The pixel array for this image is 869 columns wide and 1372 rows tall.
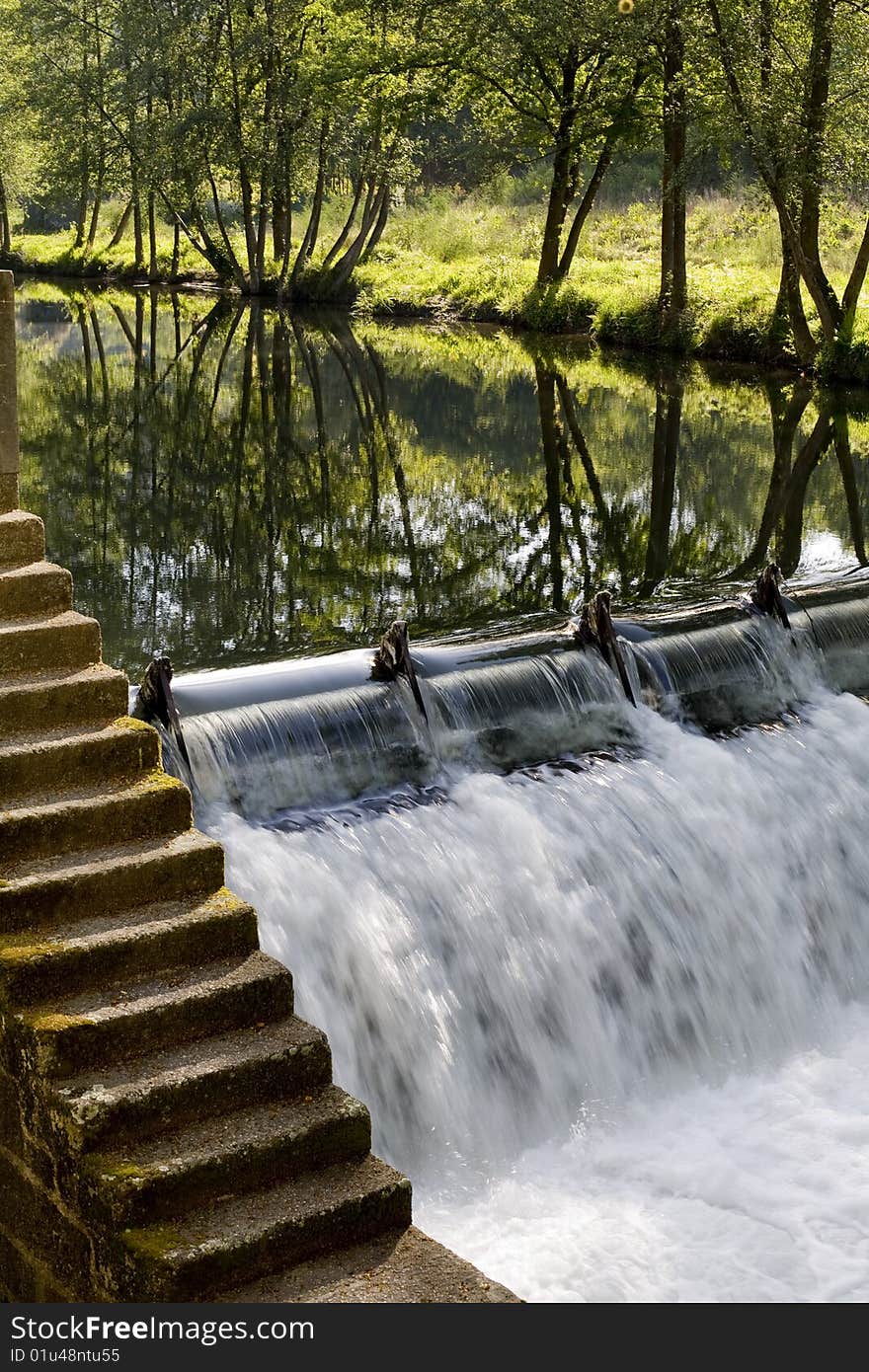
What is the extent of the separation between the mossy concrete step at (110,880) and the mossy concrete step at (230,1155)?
83 cm

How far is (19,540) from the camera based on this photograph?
6.03 meters

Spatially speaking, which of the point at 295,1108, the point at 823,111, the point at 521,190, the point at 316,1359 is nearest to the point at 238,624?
the point at 295,1108

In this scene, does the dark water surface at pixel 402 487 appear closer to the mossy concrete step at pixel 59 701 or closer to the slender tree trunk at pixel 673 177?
the slender tree trunk at pixel 673 177

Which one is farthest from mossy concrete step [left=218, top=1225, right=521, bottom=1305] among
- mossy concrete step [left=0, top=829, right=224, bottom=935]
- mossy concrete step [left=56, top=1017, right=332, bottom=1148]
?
mossy concrete step [left=0, top=829, right=224, bottom=935]

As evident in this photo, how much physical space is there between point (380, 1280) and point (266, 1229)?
354 millimetres

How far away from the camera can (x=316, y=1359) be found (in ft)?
13.2

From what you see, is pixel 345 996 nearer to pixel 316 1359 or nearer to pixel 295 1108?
pixel 295 1108

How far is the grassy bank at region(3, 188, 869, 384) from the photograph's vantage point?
2772cm

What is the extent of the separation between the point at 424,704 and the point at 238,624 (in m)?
2.44

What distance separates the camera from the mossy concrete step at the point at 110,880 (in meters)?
4.97

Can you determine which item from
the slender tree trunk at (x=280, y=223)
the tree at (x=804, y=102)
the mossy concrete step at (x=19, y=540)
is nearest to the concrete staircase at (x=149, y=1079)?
the mossy concrete step at (x=19, y=540)

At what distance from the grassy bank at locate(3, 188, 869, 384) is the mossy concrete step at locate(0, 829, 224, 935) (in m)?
20.6

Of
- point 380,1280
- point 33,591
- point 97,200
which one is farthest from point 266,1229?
point 97,200

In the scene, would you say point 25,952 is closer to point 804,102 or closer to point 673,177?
point 804,102
